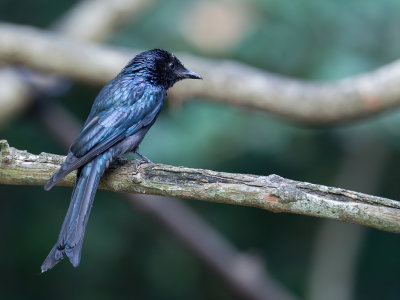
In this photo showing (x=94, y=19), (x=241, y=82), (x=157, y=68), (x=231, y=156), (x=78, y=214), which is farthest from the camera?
(x=94, y=19)

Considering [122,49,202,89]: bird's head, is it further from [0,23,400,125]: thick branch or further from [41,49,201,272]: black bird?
[0,23,400,125]: thick branch

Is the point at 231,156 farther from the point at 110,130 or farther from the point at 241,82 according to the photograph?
the point at 110,130

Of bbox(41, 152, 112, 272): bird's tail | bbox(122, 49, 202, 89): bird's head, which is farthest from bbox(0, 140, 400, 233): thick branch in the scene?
bbox(122, 49, 202, 89): bird's head

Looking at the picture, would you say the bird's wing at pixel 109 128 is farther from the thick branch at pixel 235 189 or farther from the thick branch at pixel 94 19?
the thick branch at pixel 94 19

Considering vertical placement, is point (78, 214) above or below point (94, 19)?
below

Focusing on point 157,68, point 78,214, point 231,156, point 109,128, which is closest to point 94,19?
point 231,156

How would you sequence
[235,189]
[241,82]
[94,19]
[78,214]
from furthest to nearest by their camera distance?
[94,19], [241,82], [78,214], [235,189]

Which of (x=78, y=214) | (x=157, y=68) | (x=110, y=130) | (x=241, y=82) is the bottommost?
(x=78, y=214)
